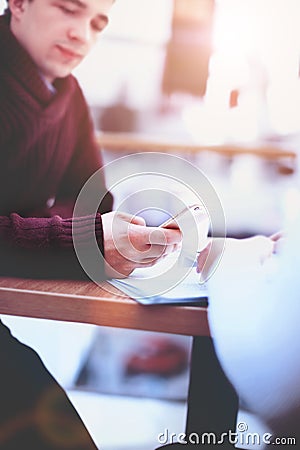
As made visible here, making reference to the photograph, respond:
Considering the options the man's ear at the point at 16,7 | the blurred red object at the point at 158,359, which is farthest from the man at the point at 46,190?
the blurred red object at the point at 158,359

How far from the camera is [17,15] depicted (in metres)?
1.10

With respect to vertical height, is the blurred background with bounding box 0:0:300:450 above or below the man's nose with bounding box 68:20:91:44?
below

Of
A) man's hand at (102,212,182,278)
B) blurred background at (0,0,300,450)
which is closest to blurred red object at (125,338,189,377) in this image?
blurred background at (0,0,300,450)

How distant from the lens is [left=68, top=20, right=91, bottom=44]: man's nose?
1.09 metres

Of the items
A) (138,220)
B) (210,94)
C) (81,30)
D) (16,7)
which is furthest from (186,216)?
(16,7)

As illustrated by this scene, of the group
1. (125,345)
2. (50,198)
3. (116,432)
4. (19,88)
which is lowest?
(116,432)

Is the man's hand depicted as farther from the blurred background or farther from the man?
the blurred background

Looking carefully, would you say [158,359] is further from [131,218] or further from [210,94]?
[210,94]

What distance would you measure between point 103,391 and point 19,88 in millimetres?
622

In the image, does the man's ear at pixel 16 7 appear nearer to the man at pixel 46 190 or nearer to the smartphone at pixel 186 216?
the man at pixel 46 190

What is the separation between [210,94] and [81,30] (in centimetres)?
28

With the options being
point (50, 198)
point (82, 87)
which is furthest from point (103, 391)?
point (82, 87)

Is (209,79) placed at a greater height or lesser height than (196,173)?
greater

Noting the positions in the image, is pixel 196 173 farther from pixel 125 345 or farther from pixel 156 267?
pixel 125 345
